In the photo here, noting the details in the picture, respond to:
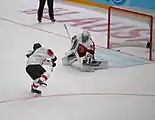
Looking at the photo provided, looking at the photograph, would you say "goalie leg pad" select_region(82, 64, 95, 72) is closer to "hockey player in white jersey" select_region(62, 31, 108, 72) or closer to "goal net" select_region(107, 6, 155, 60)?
"hockey player in white jersey" select_region(62, 31, 108, 72)

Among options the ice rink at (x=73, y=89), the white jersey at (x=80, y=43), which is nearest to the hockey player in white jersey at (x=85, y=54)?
the white jersey at (x=80, y=43)

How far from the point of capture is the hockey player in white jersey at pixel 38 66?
236 inches

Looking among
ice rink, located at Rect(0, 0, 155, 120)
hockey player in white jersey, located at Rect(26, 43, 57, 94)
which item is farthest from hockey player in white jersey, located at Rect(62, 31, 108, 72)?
hockey player in white jersey, located at Rect(26, 43, 57, 94)

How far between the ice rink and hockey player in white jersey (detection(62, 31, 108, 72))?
0.14 metres

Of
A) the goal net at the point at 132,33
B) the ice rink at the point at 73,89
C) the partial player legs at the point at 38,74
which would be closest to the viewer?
the ice rink at the point at 73,89

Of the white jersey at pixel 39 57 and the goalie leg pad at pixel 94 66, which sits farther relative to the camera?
the goalie leg pad at pixel 94 66

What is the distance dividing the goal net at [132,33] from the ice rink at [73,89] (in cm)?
28

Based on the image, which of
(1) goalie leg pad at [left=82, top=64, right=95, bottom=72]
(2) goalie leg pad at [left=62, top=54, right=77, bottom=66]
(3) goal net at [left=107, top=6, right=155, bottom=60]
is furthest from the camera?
(3) goal net at [left=107, top=6, right=155, bottom=60]

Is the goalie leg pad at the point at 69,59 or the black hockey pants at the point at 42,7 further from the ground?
the black hockey pants at the point at 42,7

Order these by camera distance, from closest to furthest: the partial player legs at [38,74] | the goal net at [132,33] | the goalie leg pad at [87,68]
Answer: the partial player legs at [38,74], the goalie leg pad at [87,68], the goal net at [132,33]

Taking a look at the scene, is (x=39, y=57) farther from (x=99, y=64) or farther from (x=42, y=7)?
(x=42, y=7)

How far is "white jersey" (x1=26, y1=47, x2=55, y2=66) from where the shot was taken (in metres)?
6.06

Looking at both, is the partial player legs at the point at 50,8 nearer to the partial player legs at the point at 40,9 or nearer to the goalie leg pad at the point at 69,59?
the partial player legs at the point at 40,9

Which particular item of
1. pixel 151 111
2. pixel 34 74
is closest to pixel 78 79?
pixel 34 74
